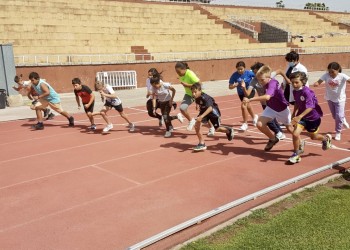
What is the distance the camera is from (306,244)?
152 inches

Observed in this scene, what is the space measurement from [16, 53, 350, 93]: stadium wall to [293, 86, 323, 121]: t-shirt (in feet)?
47.4

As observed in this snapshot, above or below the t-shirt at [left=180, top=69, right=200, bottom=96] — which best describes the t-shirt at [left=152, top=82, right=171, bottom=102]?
below

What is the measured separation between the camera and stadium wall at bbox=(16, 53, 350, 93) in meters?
18.3

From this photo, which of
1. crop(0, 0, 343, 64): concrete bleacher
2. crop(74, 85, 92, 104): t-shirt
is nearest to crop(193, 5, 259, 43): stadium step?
crop(0, 0, 343, 64): concrete bleacher

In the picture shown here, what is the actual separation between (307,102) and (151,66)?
15.9 meters

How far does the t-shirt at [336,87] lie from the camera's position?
792 centimetres

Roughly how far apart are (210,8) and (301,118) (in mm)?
30615

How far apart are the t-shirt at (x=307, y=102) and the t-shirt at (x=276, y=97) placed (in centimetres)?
42

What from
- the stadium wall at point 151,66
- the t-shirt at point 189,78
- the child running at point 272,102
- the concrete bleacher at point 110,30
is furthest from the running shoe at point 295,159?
the concrete bleacher at point 110,30

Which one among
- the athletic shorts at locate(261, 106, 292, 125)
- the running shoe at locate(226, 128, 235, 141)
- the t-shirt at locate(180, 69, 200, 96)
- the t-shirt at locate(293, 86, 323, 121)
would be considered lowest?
the running shoe at locate(226, 128, 235, 141)

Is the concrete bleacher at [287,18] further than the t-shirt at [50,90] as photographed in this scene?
Yes

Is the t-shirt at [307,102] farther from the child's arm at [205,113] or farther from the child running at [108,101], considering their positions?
the child running at [108,101]

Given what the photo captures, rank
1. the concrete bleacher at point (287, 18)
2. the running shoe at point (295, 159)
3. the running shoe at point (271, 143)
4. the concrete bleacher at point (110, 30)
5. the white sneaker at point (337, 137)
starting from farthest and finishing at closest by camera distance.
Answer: the concrete bleacher at point (287, 18)
the concrete bleacher at point (110, 30)
the white sneaker at point (337, 137)
the running shoe at point (271, 143)
the running shoe at point (295, 159)

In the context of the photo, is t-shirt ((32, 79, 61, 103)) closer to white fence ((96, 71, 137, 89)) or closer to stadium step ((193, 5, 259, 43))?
white fence ((96, 71, 137, 89))
